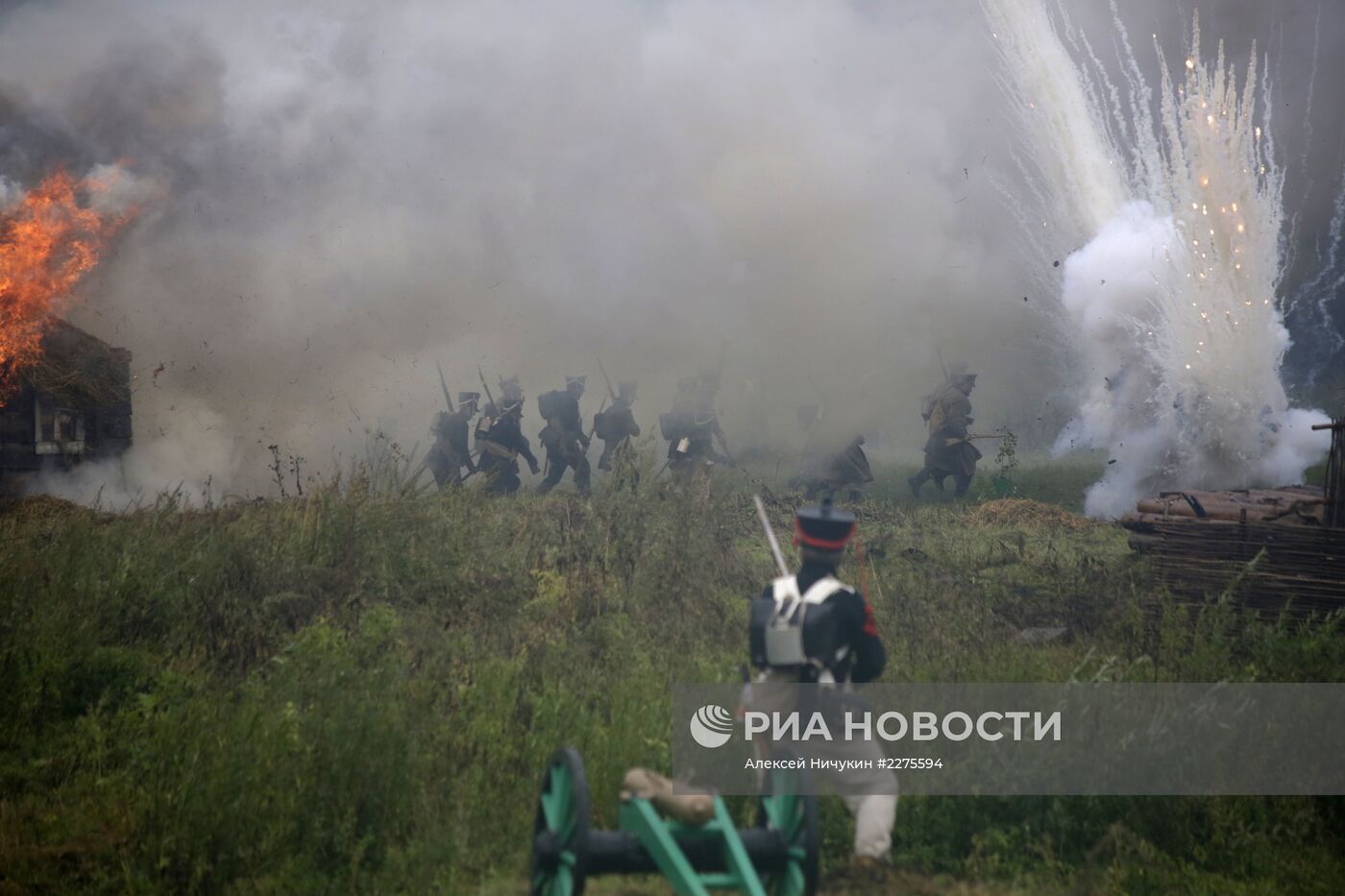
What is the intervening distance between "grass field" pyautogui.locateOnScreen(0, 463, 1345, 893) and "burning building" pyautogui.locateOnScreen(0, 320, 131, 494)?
313cm

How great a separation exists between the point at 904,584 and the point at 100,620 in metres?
6.24

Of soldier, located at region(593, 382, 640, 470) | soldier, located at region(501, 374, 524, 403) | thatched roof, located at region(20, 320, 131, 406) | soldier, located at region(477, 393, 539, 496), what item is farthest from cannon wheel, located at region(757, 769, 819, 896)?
soldier, located at region(501, 374, 524, 403)

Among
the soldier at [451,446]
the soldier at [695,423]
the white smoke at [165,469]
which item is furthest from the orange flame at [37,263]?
the soldier at [695,423]

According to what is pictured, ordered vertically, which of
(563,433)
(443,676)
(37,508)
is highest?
(563,433)

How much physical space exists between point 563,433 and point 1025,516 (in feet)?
24.7

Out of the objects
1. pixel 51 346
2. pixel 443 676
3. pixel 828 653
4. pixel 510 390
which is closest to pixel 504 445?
pixel 510 390

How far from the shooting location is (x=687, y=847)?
370 cm

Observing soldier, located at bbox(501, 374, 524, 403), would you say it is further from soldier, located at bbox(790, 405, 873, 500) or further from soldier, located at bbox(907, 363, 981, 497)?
soldier, located at bbox(907, 363, 981, 497)

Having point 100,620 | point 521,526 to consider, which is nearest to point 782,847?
point 100,620

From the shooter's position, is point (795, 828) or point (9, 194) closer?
point (795, 828)

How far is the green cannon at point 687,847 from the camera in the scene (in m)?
3.56

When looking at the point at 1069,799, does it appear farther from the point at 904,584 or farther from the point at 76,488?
the point at 76,488

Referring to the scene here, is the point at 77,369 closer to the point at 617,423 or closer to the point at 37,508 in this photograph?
the point at 37,508

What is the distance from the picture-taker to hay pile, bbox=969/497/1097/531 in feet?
48.1
